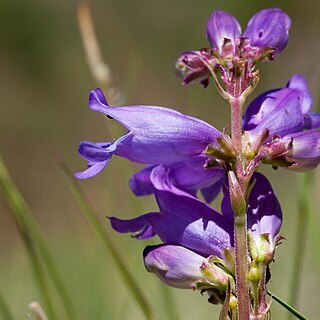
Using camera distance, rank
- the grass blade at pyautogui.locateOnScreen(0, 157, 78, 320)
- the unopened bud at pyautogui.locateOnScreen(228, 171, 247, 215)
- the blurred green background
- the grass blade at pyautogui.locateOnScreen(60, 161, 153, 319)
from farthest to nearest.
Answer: the blurred green background, the grass blade at pyautogui.locateOnScreen(0, 157, 78, 320), the grass blade at pyautogui.locateOnScreen(60, 161, 153, 319), the unopened bud at pyautogui.locateOnScreen(228, 171, 247, 215)

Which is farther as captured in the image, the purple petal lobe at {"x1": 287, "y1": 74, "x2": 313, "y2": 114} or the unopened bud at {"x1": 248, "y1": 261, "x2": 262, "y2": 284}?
the purple petal lobe at {"x1": 287, "y1": 74, "x2": 313, "y2": 114}

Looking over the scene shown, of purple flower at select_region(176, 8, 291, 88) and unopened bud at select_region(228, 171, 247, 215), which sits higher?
purple flower at select_region(176, 8, 291, 88)

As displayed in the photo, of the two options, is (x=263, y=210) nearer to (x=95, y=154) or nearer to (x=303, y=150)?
(x=303, y=150)

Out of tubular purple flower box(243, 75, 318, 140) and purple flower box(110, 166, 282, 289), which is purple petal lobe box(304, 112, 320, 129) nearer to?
tubular purple flower box(243, 75, 318, 140)

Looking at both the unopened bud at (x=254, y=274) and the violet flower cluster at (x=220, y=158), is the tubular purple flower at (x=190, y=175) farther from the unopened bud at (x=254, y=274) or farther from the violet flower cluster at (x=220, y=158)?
the unopened bud at (x=254, y=274)

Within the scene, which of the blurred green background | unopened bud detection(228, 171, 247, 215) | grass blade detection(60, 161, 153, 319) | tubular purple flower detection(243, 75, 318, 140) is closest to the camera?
unopened bud detection(228, 171, 247, 215)

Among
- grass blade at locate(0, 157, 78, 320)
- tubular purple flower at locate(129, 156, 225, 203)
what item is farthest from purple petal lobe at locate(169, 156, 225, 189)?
grass blade at locate(0, 157, 78, 320)

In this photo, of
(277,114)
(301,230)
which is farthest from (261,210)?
(301,230)
